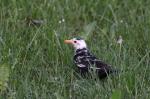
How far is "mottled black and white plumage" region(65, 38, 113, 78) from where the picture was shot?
6.00m

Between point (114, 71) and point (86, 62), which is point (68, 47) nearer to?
point (86, 62)

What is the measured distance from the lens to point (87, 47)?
703cm

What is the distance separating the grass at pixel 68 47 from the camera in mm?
5586

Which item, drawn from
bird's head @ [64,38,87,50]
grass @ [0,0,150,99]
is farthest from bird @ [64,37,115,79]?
grass @ [0,0,150,99]

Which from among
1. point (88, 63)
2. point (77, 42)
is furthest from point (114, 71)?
point (77, 42)

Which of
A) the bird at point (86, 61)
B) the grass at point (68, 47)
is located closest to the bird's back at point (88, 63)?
the bird at point (86, 61)

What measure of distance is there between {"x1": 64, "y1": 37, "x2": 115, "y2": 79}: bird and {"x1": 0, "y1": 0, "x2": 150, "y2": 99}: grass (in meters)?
0.10

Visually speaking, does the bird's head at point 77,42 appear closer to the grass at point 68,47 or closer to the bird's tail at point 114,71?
the grass at point 68,47

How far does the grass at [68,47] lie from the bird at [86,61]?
0.10m

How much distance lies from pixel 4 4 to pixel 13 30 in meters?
1.18

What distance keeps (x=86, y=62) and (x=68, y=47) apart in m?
0.63

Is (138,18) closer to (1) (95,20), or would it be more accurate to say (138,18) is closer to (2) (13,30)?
(1) (95,20)

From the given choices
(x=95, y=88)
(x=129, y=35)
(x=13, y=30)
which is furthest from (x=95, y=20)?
(x=95, y=88)

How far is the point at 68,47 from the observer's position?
6.85m
